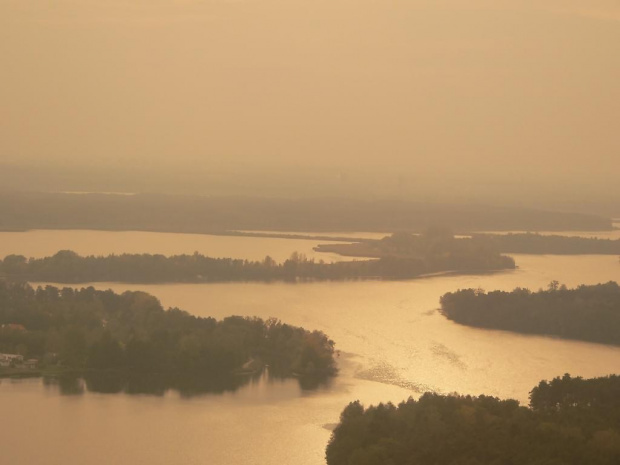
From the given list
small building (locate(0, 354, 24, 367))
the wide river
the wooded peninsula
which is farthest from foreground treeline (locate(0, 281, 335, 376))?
the wooded peninsula

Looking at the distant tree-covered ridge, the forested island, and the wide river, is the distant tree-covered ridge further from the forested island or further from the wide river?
the forested island

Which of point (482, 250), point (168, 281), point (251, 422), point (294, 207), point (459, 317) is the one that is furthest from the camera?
point (294, 207)

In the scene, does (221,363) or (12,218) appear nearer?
(221,363)

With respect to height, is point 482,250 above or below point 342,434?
above

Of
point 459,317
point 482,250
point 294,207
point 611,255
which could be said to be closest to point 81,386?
point 459,317

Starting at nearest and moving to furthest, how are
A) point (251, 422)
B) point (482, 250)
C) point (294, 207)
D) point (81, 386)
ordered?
point (251, 422) → point (81, 386) → point (482, 250) → point (294, 207)

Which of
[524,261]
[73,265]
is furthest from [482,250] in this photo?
[73,265]

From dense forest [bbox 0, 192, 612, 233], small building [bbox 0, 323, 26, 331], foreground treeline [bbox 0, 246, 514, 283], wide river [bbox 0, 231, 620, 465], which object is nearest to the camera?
wide river [bbox 0, 231, 620, 465]

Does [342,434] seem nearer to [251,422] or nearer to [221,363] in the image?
[251,422]
